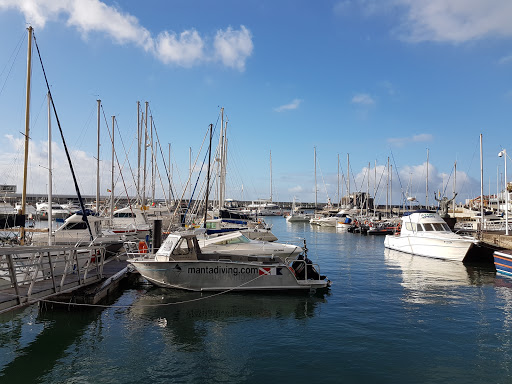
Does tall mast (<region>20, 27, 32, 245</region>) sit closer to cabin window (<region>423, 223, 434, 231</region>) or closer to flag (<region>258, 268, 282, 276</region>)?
flag (<region>258, 268, 282, 276</region>)

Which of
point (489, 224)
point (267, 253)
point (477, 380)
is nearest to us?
point (477, 380)

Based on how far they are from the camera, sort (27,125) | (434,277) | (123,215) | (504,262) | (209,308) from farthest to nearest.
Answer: (123,215)
(434,277)
(504,262)
(27,125)
(209,308)

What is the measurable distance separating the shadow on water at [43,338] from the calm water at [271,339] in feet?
0.10

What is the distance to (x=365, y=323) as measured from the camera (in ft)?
41.4

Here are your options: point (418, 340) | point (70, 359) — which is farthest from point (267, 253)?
point (70, 359)

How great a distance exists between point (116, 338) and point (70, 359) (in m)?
1.59

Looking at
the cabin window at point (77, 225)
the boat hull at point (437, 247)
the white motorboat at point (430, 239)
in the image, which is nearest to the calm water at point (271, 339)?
the boat hull at point (437, 247)

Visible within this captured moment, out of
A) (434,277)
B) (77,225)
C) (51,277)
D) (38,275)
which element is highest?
(77,225)

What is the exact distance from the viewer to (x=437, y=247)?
2825 centimetres

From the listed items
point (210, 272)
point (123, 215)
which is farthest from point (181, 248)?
point (123, 215)

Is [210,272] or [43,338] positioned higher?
[210,272]

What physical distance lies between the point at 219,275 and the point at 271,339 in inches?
206

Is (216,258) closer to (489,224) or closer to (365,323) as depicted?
(365,323)

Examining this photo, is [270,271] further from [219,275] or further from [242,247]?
[242,247]
